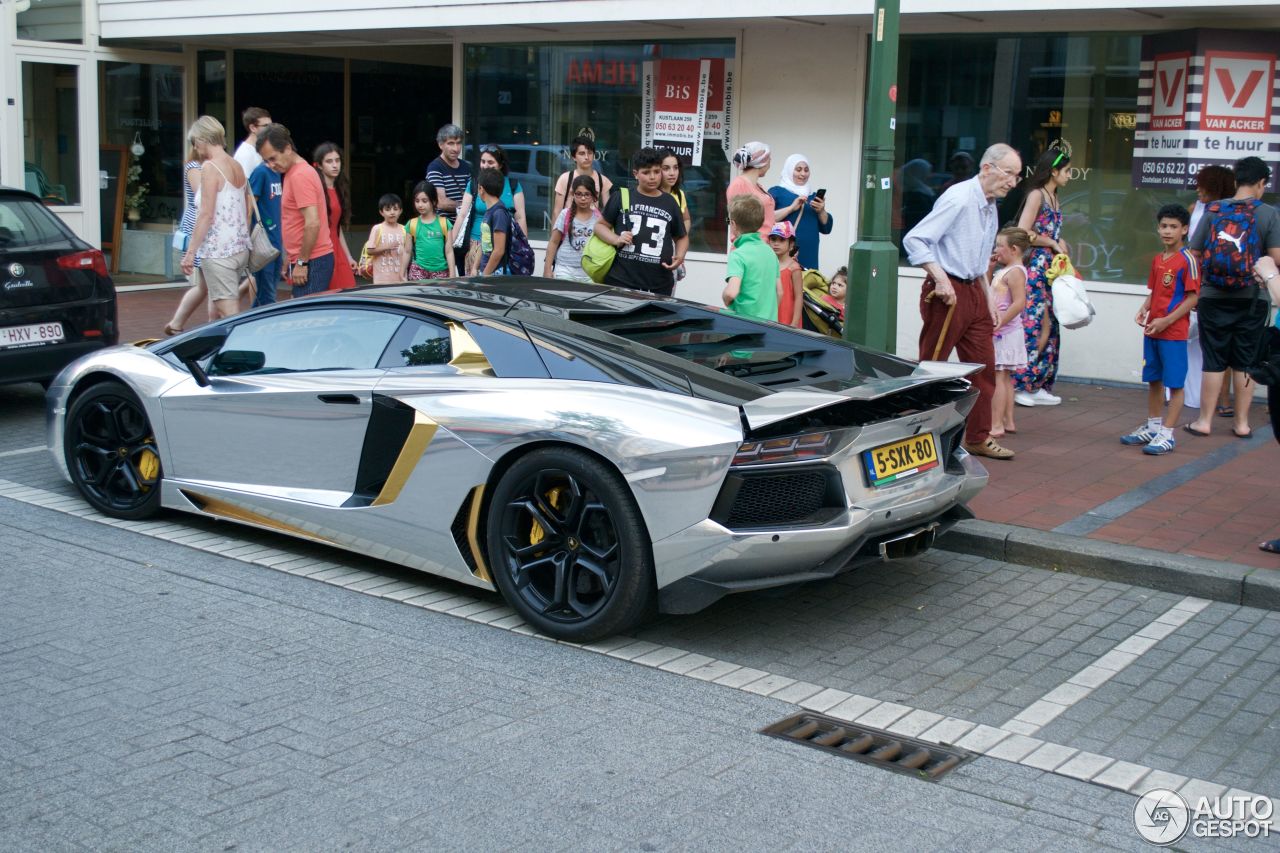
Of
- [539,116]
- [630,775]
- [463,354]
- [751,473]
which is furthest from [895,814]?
[539,116]

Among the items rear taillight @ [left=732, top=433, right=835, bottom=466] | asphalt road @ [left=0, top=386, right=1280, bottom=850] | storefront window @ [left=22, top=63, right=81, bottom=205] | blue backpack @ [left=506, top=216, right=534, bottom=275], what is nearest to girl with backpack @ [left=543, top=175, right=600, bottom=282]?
blue backpack @ [left=506, top=216, right=534, bottom=275]

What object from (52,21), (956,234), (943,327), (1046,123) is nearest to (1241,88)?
(1046,123)

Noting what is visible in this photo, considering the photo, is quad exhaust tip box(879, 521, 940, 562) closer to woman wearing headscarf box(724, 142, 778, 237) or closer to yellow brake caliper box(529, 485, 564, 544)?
yellow brake caliper box(529, 485, 564, 544)

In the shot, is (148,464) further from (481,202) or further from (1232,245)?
(1232,245)

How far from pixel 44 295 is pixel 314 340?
3.86 meters

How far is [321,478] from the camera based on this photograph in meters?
6.01

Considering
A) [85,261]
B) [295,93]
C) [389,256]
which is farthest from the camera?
[295,93]

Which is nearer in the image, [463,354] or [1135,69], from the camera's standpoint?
[463,354]

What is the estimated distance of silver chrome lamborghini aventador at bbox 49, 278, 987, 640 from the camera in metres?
4.95

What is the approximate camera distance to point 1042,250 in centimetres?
969

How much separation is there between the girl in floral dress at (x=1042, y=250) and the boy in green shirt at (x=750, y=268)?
8.10 feet

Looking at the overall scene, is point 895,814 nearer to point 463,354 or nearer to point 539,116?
point 463,354

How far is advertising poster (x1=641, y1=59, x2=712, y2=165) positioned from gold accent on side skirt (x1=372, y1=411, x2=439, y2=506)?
8.02 m

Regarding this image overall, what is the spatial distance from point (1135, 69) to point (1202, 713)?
24.4 ft
